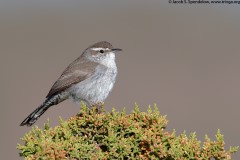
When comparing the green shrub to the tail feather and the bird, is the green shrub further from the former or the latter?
the bird

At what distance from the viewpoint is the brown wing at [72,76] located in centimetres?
1017

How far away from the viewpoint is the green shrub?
→ 5.98 meters

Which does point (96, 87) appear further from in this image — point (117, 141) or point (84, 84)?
point (117, 141)

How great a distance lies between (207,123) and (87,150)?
14013 mm

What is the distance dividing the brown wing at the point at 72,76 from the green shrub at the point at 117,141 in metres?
3.68

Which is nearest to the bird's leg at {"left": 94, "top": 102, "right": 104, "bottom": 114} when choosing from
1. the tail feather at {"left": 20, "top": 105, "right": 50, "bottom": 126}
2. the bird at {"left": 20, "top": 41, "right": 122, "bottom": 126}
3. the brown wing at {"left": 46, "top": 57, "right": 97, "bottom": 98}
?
the tail feather at {"left": 20, "top": 105, "right": 50, "bottom": 126}

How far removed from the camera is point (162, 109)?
2245 cm

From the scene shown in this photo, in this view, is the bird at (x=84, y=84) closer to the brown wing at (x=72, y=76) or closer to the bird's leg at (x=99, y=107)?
the brown wing at (x=72, y=76)

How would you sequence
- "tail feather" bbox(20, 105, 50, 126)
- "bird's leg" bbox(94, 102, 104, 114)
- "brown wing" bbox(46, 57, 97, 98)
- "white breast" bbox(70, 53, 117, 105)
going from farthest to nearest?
1. "brown wing" bbox(46, 57, 97, 98)
2. "white breast" bbox(70, 53, 117, 105)
3. "tail feather" bbox(20, 105, 50, 126)
4. "bird's leg" bbox(94, 102, 104, 114)

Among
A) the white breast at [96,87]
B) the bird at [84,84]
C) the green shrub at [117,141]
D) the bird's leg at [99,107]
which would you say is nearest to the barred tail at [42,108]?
the bird at [84,84]

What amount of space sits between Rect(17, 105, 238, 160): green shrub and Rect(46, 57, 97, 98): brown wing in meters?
3.68

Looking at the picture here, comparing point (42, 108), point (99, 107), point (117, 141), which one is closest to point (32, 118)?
point (42, 108)

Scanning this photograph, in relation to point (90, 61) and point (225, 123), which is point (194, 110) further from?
point (90, 61)

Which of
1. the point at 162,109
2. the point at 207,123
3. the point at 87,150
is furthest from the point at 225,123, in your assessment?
the point at 87,150
